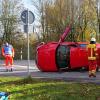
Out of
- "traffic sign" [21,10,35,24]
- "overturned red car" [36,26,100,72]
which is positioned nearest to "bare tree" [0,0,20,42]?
"overturned red car" [36,26,100,72]

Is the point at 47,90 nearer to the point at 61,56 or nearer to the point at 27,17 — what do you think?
the point at 27,17

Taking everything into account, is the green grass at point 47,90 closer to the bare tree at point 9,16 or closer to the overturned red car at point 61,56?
the overturned red car at point 61,56

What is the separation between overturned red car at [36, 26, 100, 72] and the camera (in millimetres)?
21031

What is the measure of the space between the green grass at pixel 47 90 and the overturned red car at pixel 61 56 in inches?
220

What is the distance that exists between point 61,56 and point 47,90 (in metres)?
8.12

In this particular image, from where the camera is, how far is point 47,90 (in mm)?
13258

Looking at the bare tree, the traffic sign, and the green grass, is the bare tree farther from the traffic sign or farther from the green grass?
the green grass

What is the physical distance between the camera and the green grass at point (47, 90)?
11922 millimetres

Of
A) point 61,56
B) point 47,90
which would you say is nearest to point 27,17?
point 47,90

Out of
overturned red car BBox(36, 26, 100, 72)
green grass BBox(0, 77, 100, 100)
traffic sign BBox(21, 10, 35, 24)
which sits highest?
traffic sign BBox(21, 10, 35, 24)

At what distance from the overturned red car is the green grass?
220 inches

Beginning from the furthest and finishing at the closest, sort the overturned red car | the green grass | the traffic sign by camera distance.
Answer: the overturned red car → the traffic sign → the green grass

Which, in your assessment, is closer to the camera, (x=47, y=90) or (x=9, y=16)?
(x=47, y=90)

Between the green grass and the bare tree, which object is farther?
the bare tree
